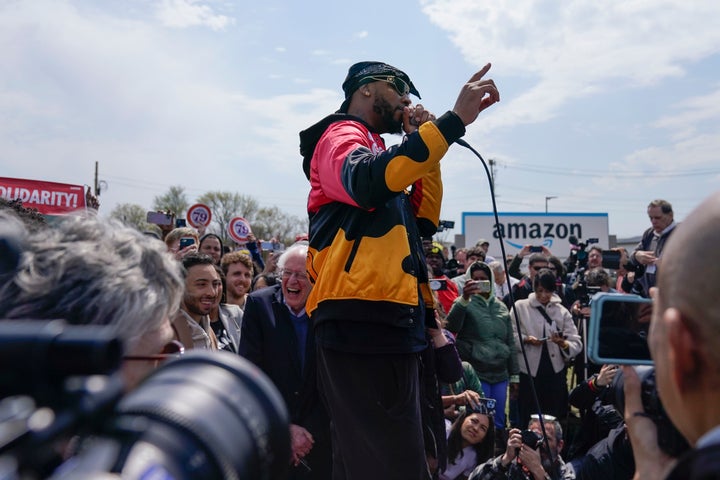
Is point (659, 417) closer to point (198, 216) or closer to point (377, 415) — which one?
point (377, 415)

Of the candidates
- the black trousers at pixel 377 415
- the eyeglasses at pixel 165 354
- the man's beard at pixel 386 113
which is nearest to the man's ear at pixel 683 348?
the eyeglasses at pixel 165 354

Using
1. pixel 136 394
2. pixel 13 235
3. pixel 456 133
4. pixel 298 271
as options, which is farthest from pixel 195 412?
pixel 298 271

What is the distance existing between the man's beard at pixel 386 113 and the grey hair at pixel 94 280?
66.3 inches

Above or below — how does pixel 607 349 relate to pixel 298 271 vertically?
below

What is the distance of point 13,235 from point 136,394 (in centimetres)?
34

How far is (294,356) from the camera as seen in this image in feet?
12.9

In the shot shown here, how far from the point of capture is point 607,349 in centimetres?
127

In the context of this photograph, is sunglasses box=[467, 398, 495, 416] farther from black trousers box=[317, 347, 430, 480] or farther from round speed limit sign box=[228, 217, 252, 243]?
round speed limit sign box=[228, 217, 252, 243]

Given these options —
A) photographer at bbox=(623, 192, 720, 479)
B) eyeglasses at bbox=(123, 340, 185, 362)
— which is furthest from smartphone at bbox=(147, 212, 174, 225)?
photographer at bbox=(623, 192, 720, 479)

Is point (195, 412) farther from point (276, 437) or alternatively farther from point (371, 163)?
point (371, 163)

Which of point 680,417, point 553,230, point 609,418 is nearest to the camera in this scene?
point 680,417

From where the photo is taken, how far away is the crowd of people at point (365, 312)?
113cm

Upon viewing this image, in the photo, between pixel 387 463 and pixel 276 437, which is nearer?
pixel 276 437

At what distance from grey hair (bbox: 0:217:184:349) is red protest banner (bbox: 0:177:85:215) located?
10.6 m
